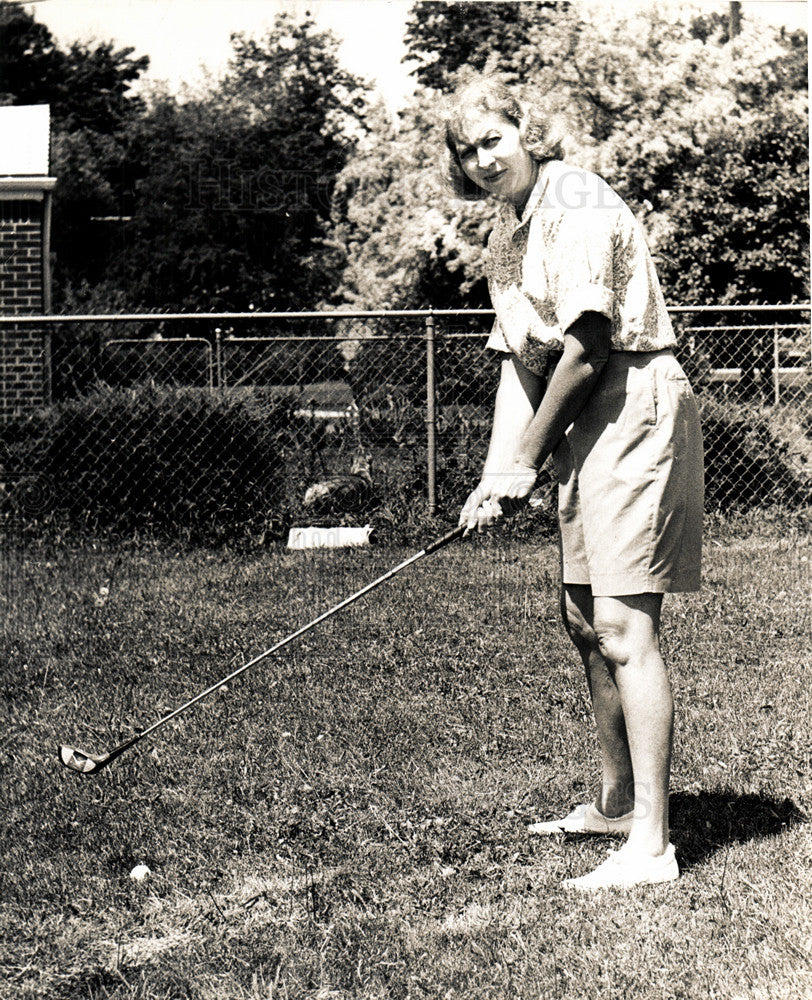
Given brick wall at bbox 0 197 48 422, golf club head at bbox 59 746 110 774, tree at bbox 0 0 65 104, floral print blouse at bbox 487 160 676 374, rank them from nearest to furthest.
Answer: floral print blouse at bbox 487 160 676 374
golf club head at bbox 59 746 110 774
brick wall at bbox 0 197 48 422
tree at bbox 0 0 65 104

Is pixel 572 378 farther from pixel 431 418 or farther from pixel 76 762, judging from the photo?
pixel 431 418

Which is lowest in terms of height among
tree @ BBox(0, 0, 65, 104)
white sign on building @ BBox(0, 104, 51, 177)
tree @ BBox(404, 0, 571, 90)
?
white sign on building @ BBox(0, 104, 51, 177)

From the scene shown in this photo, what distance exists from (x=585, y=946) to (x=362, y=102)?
26.4 m

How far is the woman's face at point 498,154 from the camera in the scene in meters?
3.04

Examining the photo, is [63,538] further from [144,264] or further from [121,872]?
[144,264]

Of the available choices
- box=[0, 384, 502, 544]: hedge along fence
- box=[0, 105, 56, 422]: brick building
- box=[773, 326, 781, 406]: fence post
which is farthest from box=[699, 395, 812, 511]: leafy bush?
box=[0, 105, 56, 422]: brick building

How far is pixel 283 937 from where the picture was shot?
2.81 metres

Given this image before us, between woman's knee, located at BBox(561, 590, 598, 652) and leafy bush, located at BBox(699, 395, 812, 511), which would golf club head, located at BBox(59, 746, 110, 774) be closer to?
Answer: woman's knee, located at BBox(561, 590, 598, 652)

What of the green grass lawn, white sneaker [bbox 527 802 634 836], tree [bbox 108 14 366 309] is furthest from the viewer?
tree [bbox 108 14 366 309]

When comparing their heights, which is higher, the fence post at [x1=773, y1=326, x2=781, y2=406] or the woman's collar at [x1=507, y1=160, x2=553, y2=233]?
the woman's collar at [x1=507, y1=160, x2=553, y2=233]

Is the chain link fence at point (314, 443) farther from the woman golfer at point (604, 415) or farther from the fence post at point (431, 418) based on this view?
the woman golfer at point (604, 415)

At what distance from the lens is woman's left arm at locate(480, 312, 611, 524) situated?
9.42 feet

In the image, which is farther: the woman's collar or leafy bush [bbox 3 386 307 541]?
leafy bush [bbox 3 386 307 541]

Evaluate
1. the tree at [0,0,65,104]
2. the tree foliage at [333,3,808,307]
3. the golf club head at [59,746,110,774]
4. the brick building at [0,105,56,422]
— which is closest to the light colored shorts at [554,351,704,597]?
the golf club head at [59,746,110,774]
